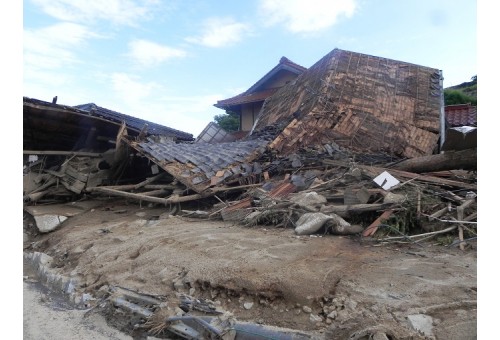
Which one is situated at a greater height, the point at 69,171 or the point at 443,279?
the point at 69,171

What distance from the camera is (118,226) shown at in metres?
7.20

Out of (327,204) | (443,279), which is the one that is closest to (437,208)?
(327,204)

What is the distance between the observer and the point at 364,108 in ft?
37.4

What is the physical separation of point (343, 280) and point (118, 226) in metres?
5.35

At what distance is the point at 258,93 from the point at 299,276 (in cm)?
1691

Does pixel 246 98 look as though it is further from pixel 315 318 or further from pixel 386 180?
pixel 315 318

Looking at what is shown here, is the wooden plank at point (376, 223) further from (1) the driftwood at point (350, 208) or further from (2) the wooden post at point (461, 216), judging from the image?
(2) the wooden post at point (461, 216)

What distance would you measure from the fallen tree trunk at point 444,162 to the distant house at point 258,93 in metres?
12.0

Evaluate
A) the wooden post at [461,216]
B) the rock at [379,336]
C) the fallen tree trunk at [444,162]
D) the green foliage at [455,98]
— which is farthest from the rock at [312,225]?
the green foliage at [455,98]

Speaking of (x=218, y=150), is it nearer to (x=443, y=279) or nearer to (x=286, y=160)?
(x=286, y=160)

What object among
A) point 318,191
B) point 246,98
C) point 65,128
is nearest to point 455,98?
point 246,98

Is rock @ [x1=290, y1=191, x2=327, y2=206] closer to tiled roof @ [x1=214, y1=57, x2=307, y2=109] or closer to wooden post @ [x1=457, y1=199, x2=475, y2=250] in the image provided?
wooden post @ [x1=457, y1=199, x2=475, y2=250]

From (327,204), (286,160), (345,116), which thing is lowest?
(327,204)

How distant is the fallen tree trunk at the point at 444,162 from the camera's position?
5867 millimetres
